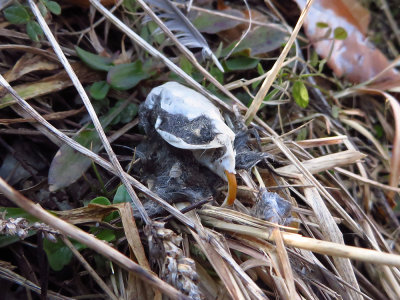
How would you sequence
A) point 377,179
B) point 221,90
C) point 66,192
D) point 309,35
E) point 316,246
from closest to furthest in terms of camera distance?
1. point 316,246
2. point 66,192
3. point 221,90
4. point 377,179
5. point 309,35

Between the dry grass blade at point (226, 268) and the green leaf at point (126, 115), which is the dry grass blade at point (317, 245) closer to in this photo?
the dry grass blade at point (226, 268)

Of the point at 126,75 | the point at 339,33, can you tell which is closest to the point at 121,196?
the point at 126,75

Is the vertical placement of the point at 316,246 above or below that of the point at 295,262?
above

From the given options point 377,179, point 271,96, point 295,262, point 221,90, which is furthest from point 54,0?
point 377,179

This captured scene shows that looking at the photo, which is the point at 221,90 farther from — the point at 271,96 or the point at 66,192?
the point at 66,192

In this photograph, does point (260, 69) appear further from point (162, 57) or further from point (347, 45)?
point (347, 45)

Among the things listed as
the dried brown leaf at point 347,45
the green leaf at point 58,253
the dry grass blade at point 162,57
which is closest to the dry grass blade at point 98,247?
the green leaf at point 58,253

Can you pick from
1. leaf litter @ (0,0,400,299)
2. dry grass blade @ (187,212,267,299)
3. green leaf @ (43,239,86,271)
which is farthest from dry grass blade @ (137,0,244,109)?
green leaf @ (43,239,86,271)
